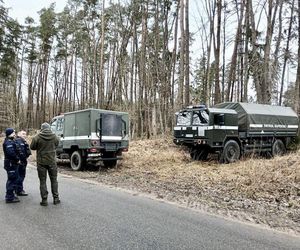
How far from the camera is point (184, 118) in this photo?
15844 mm

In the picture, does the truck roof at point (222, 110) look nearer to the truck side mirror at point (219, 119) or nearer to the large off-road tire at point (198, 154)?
the truck side mirror at point (219, 119)

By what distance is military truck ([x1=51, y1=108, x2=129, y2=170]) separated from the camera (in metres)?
14.0

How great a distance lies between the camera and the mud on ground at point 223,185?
24.6ft

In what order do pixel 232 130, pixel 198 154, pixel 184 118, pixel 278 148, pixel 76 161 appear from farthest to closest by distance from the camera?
pixel 278 148
pixel 198 154
pixel 184 118
pixel 232 130
pixel 76 161

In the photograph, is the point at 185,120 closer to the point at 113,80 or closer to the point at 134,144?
the point at 134,144

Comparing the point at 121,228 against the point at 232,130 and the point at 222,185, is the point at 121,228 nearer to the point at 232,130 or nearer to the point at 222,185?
the point at 222,185

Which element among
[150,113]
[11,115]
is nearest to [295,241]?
[150,113]

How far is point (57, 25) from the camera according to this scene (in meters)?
44.6

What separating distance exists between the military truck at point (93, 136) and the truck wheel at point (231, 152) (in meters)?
4.54

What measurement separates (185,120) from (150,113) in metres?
14.7

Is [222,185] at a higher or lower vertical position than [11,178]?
lower

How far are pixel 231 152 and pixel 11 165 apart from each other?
34.3 ft

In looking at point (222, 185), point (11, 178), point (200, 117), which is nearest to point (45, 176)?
point (11, 178)

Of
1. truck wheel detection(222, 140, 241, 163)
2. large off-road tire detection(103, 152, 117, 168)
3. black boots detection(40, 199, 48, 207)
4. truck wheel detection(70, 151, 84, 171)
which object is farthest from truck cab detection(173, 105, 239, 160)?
black boots detection(40, 199, 48, 207)
